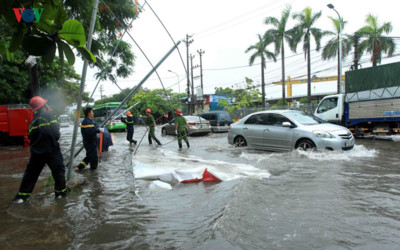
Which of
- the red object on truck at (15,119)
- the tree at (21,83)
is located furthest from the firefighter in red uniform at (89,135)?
the tree at (21,83)

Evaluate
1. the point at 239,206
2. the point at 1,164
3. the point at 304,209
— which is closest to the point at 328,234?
the point at 304,209

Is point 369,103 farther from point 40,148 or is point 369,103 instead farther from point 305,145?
point 40,148

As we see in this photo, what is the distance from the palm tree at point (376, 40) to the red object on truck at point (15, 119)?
79.9 feet

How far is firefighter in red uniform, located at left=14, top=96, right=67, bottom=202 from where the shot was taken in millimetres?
4180

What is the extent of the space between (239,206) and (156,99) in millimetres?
37918

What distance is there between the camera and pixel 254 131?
9.33 metres

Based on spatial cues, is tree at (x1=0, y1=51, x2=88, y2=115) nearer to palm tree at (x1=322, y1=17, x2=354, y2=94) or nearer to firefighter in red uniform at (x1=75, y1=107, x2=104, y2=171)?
firefighter in red uniform at (x1=75, y1=107, x2=104, y2=171)

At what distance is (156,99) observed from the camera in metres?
40.7

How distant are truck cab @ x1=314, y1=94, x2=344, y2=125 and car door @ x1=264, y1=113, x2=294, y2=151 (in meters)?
6.21

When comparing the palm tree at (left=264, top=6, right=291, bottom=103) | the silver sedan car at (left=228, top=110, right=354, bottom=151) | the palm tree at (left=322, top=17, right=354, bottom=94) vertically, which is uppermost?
the palm tree at (left=264, top=6, right=291, bottom=103)

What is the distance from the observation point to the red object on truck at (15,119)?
40.5ft

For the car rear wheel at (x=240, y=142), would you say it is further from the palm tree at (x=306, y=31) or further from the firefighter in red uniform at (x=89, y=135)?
the palm tree at (x=306, y=31)

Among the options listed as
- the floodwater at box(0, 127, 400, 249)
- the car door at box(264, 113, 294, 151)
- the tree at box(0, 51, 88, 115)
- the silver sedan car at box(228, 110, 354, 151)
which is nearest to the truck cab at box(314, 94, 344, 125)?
the silver sedan car at box(228, 110, 354, 151)

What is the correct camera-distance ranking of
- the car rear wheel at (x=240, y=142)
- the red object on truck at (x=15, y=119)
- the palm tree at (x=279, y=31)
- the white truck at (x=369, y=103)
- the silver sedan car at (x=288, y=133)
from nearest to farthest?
the silver sedan car at (x=288, y=133)
the car rear wheel at (x=240, y=142)
the white truck at (x=369, y=103)
the red object on truck at (x=15, y=119)
the palm tree at (x=279, y=31)
